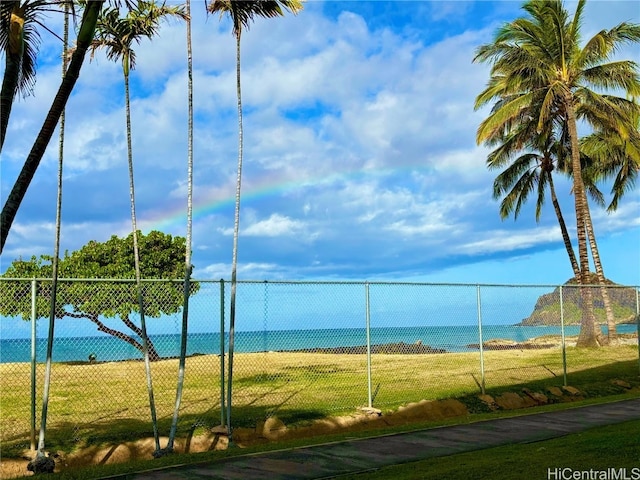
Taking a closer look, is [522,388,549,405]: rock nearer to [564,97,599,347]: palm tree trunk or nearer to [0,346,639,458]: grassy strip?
[0,346,639,458]: grassy strip

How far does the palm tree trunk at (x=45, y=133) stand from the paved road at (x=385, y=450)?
3.05 meters

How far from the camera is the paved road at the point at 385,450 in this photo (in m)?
7.11

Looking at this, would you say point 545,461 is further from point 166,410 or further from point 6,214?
point 166,410

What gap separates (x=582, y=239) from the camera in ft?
86.0

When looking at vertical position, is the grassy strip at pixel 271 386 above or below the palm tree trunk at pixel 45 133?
below

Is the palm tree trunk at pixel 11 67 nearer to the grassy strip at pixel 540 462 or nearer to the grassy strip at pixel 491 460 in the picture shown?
the grassy strip at pixel 491 460

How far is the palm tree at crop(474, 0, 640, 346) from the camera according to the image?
23.6 m

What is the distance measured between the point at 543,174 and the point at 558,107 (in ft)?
15.1

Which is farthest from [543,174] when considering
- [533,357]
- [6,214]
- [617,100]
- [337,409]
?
[6,214]

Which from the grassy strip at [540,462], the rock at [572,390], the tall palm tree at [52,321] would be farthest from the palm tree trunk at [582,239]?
the tall palm tree at [52,321]

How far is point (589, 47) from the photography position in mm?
23859

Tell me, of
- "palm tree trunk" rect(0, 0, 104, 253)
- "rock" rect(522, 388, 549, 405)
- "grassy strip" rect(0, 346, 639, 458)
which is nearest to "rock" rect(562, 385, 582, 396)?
"grassy strip" rect(0, 346, 639, 458)

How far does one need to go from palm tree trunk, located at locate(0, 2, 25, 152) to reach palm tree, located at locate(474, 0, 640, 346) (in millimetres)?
19787

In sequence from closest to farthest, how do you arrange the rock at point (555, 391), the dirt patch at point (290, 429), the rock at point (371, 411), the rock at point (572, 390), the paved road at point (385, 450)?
1. the paved road at point (385, 450)
2. the dirt patch at point (290, 429)
3. the rock at point (371, 411)
4. the rock at point (555, 391)
5. the rock at point (572, 390)
